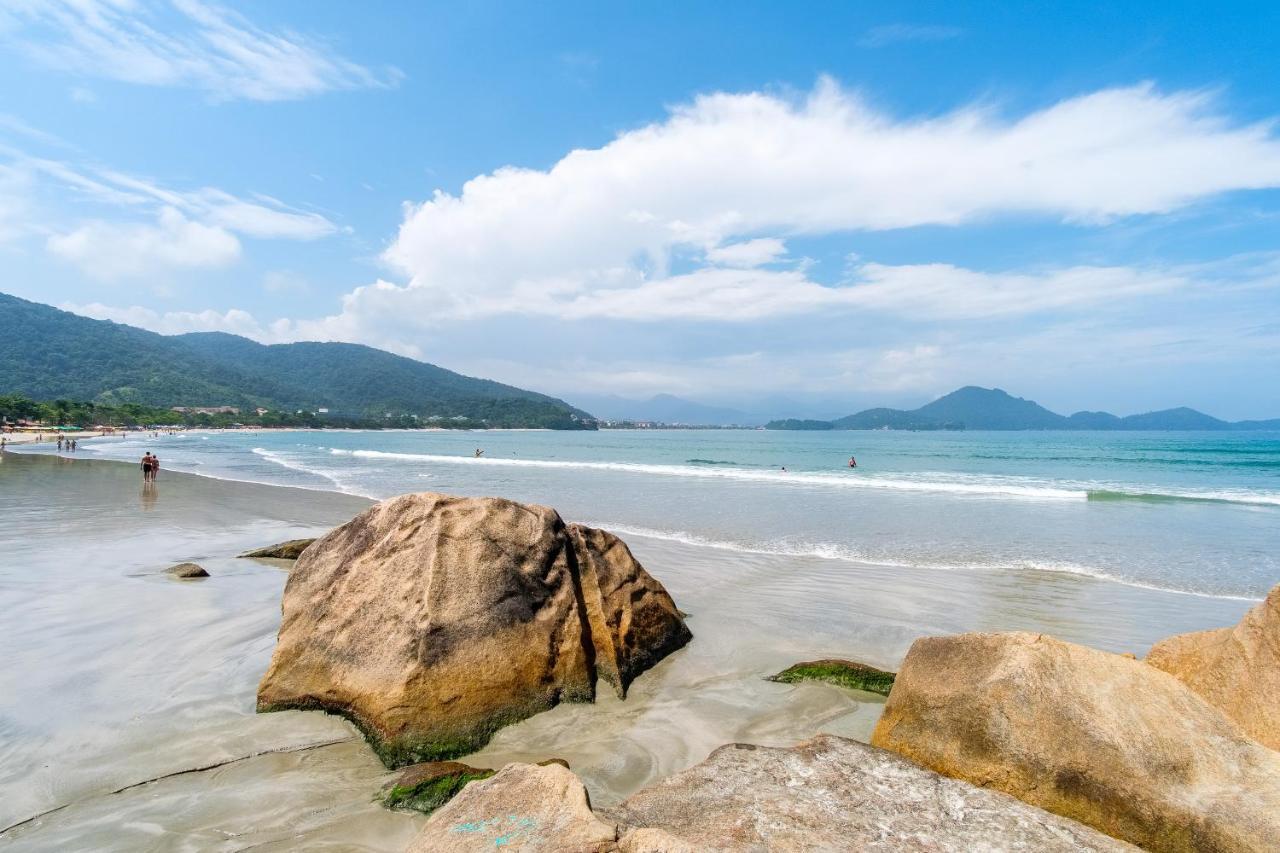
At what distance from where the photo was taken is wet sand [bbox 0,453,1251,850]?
4.14m

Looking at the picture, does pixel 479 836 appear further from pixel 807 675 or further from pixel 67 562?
pixel 67 562

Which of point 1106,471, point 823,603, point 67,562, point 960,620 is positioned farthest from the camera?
point 1106,471

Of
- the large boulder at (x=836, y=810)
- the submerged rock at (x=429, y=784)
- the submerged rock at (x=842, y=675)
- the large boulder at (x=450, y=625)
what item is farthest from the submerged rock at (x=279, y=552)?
the large boulder at (x=836, y=810)

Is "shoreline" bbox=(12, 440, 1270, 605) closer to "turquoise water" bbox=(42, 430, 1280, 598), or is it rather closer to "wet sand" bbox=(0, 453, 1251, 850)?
"turquoise water" bbox=(42, 430, 1280, 598)

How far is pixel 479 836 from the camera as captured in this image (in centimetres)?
287

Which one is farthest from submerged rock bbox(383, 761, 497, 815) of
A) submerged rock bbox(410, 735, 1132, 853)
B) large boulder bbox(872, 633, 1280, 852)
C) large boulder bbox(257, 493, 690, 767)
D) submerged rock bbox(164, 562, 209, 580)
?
submerged rock bbox(164, 562, 209, 580)

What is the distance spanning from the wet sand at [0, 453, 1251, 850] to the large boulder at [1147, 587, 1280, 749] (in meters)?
2.33

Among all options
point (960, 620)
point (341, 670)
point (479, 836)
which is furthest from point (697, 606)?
point (479, 836)

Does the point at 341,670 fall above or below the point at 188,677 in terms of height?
above

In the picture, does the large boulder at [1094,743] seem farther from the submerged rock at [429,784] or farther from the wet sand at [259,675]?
the submerged rock at [429,784]

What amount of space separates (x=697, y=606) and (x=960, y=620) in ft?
11.7

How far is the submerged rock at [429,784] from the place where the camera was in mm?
4094

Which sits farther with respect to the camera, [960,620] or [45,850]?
[960,620]

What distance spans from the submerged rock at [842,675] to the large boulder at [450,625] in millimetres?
1401
